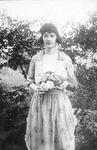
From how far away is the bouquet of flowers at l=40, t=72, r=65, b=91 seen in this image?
68.2 inches

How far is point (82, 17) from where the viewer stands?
237 cm

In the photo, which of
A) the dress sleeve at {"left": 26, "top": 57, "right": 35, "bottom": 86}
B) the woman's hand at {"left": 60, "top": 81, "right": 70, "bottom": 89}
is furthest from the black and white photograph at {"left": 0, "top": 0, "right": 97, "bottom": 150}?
the woman's hand at {"left": 60, "top": 81, "right": 70, "bottom": 89}

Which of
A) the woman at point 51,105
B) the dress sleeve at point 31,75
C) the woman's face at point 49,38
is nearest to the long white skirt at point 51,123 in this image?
the woman at point 51,105

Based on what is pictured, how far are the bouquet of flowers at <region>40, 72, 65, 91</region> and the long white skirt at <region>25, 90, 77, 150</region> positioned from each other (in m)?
0.08

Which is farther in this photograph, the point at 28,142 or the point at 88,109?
the point at 88,109

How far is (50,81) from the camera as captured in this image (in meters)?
1.75

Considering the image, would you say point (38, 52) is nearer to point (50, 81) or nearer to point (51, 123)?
point (50, 81)

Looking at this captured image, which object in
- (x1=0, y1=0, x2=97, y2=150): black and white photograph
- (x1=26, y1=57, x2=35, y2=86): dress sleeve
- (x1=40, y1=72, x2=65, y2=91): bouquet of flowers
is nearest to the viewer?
(x1=40, y1=72, x2=65, y2=91): bouquet of flowers

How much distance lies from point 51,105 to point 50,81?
18 centimetres

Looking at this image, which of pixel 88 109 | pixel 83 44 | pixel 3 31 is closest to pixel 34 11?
pixel 3 31

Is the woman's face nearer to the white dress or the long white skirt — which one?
the white dress

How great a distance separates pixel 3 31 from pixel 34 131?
110 cm

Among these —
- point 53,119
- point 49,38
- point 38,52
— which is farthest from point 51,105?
point 38,52

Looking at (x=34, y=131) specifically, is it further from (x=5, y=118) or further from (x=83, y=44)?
(x=83, y=44)
